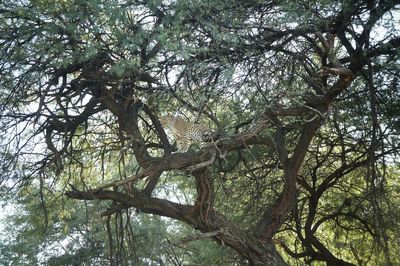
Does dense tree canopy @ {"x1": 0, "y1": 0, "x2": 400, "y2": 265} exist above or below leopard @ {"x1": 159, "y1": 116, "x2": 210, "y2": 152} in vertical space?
above

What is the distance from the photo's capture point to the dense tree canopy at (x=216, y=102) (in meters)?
5.04

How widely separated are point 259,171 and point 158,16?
135 inches

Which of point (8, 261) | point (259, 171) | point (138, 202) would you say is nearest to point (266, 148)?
point (259, 171)

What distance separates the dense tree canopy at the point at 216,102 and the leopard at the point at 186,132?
94 millimetres

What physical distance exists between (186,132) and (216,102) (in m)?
1.06

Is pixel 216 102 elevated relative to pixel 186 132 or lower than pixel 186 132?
elevated

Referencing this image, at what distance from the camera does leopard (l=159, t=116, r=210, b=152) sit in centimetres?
525

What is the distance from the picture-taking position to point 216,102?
20.6 feet

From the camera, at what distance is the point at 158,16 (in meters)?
5.25

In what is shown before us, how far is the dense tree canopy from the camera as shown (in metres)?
5.04

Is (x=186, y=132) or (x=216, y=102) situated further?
(x=216, y=102)

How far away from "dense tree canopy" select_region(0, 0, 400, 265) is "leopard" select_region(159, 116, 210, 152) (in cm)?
9

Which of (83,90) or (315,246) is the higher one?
(83,90)

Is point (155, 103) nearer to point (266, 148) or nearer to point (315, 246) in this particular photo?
point (266, 148)
